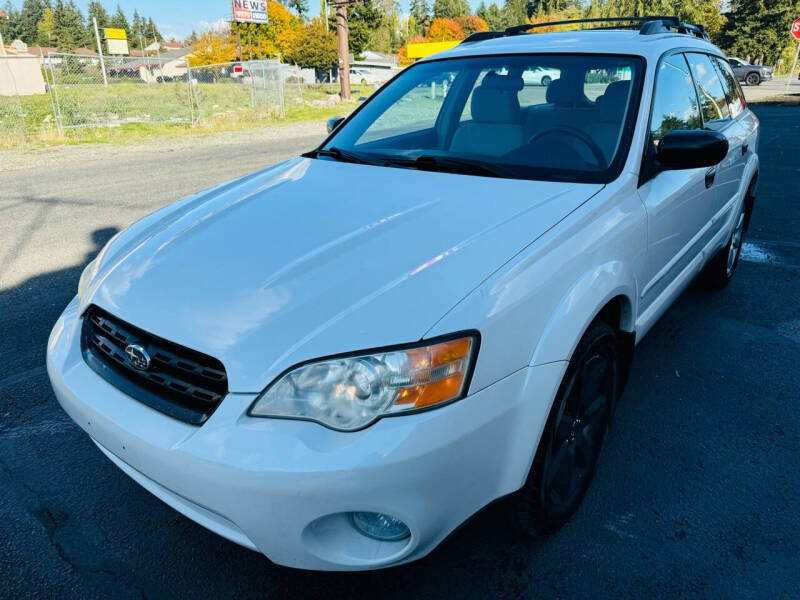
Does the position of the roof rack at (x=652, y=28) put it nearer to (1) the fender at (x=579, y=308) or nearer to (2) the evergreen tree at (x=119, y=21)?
(1) the fender at (x=579, y=308)

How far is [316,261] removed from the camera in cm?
192

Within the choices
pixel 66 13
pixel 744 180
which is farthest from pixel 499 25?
pixel 744 180

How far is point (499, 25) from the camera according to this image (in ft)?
361

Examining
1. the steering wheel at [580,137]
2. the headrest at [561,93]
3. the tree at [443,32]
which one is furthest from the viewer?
the tree at [443,32]

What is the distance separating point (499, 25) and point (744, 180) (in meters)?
118

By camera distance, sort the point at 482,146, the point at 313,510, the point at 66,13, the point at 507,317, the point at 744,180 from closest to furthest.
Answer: the point at 313,510 < the point at 507,317 < the point at 482,146 < the point at 744,180 < the point at 66,13

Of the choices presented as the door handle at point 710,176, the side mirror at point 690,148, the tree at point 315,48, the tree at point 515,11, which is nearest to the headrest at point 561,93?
the side mirror at point 690,148

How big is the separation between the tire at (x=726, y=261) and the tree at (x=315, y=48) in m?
64.3

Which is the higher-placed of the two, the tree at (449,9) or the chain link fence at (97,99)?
the tree at (449,9)

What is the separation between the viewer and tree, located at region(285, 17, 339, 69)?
6334cm

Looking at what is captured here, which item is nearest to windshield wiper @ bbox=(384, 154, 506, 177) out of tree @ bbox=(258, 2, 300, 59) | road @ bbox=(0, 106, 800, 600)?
road @ bbox=(0, 106, 800, 600)

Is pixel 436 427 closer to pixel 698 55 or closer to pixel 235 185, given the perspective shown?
pixel 235 185

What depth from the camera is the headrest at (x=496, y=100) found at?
9.74 ft

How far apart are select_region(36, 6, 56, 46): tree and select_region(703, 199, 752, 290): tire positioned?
413 ft
